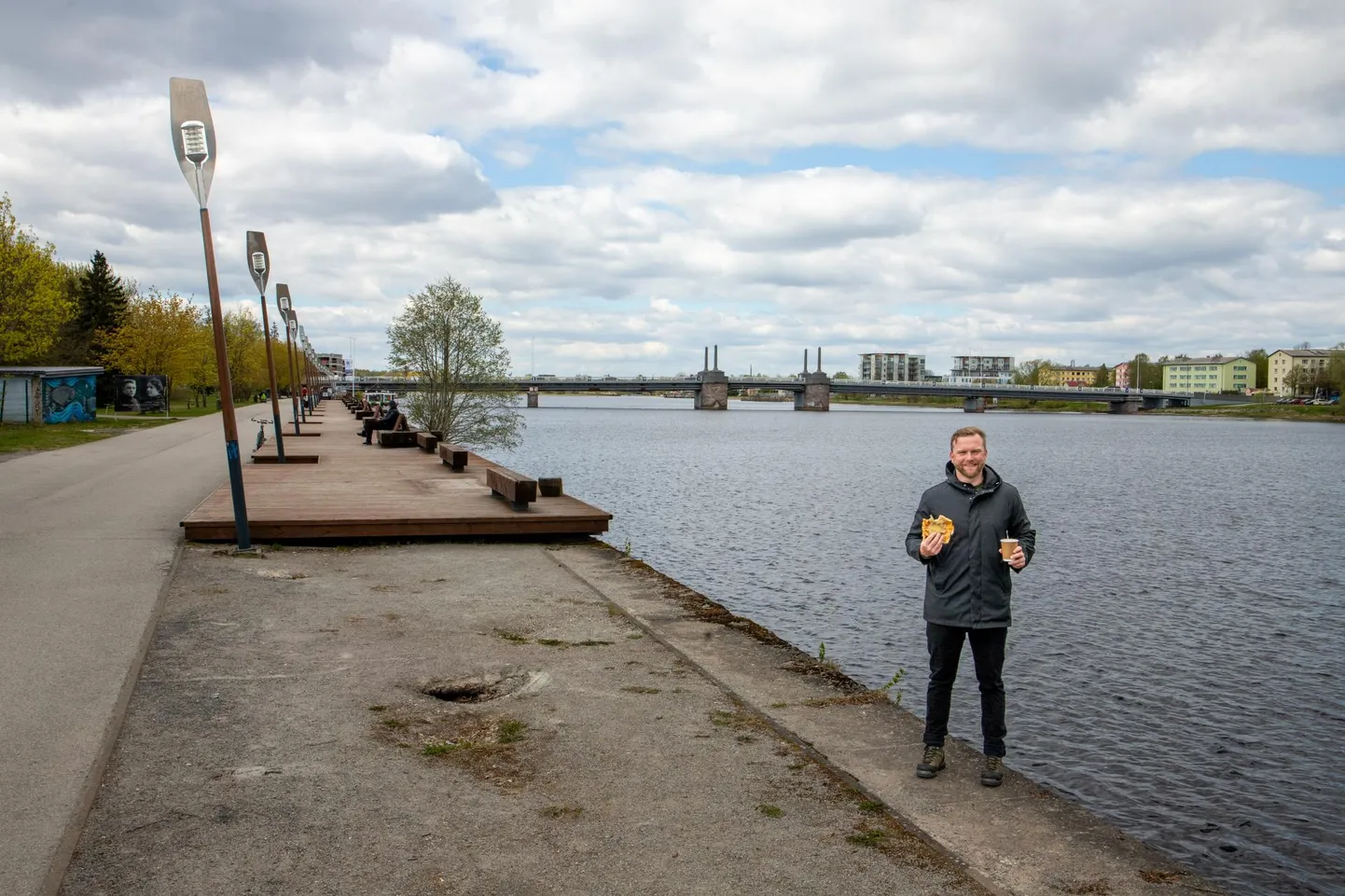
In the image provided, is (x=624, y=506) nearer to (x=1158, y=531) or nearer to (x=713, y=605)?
(x=1158, y=531)

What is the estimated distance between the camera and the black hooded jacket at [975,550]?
5.75 m

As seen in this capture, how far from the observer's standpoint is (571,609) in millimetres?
9891

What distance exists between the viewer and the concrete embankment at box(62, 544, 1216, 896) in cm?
457

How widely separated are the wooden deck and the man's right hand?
28.3 feet

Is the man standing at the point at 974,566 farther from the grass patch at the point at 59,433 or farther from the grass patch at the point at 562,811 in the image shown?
the grass patch at the point at 59,433

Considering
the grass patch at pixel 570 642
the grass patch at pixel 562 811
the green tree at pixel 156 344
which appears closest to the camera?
the grass patch at pixel 562 811

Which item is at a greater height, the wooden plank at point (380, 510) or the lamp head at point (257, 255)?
the lamp head at point (257, 255)

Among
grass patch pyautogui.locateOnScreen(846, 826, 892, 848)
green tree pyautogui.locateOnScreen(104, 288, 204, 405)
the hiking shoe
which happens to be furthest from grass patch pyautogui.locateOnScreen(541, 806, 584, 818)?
green tree pyautogui.locateOnScreen(104, 288, 204, 405)

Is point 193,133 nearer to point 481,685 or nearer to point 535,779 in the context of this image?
point 481,685

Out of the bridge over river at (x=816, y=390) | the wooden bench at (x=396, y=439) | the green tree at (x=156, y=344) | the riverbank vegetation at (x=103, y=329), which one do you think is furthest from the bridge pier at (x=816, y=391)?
the wooden bench at (x=396, y=439)

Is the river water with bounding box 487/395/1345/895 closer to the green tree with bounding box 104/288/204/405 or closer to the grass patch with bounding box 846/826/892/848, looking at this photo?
the grass patch with bounding box 846/826/892/848

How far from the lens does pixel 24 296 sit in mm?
42938

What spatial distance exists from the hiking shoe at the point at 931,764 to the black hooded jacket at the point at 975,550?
74 centimetres

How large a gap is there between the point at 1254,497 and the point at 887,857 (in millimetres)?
37472
